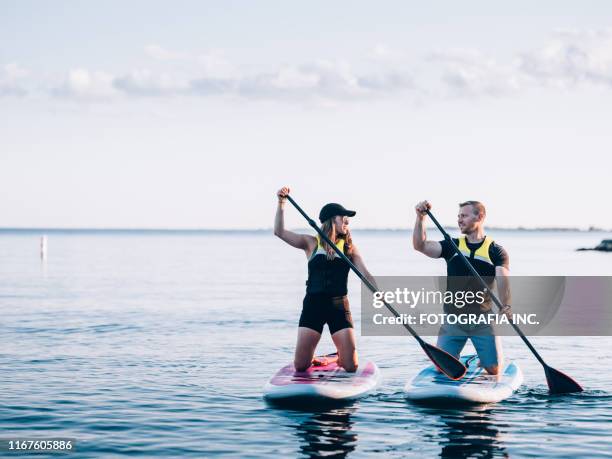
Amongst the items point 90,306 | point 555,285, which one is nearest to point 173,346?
point 90,306

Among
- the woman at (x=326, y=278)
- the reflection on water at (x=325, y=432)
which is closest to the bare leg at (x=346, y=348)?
Result: the woman at (x=326, y=278)

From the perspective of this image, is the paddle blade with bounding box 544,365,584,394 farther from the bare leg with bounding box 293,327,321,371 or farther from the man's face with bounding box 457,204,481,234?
the bare leg with bounding box 293,327,321,371

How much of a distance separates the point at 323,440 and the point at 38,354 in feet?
31.0

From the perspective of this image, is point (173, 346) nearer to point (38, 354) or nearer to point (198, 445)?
point (38, 354)

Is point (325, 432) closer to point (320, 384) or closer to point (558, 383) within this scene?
point (320, 384)

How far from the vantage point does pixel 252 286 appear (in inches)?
1636

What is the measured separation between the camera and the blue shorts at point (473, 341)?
1239 centimetres

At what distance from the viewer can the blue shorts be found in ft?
40.7

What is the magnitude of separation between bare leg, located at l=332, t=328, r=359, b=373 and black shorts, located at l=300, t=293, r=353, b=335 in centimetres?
22

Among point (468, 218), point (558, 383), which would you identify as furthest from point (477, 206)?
point (558, 383)

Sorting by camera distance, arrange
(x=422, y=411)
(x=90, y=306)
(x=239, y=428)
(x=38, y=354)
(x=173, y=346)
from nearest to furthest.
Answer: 1. (x=239, y=428)
2. (x=422, y=411)
3. (x=38, y=354)
4. (x=173, y=346)
5. (x=90, y=306)

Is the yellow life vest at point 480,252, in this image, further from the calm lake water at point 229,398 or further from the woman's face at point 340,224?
the calm lake water at point 229,398

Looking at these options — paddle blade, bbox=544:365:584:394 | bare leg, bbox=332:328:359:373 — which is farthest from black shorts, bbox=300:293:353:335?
paddle blade, bbox=544:365:584:394

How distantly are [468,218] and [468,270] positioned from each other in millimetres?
682
